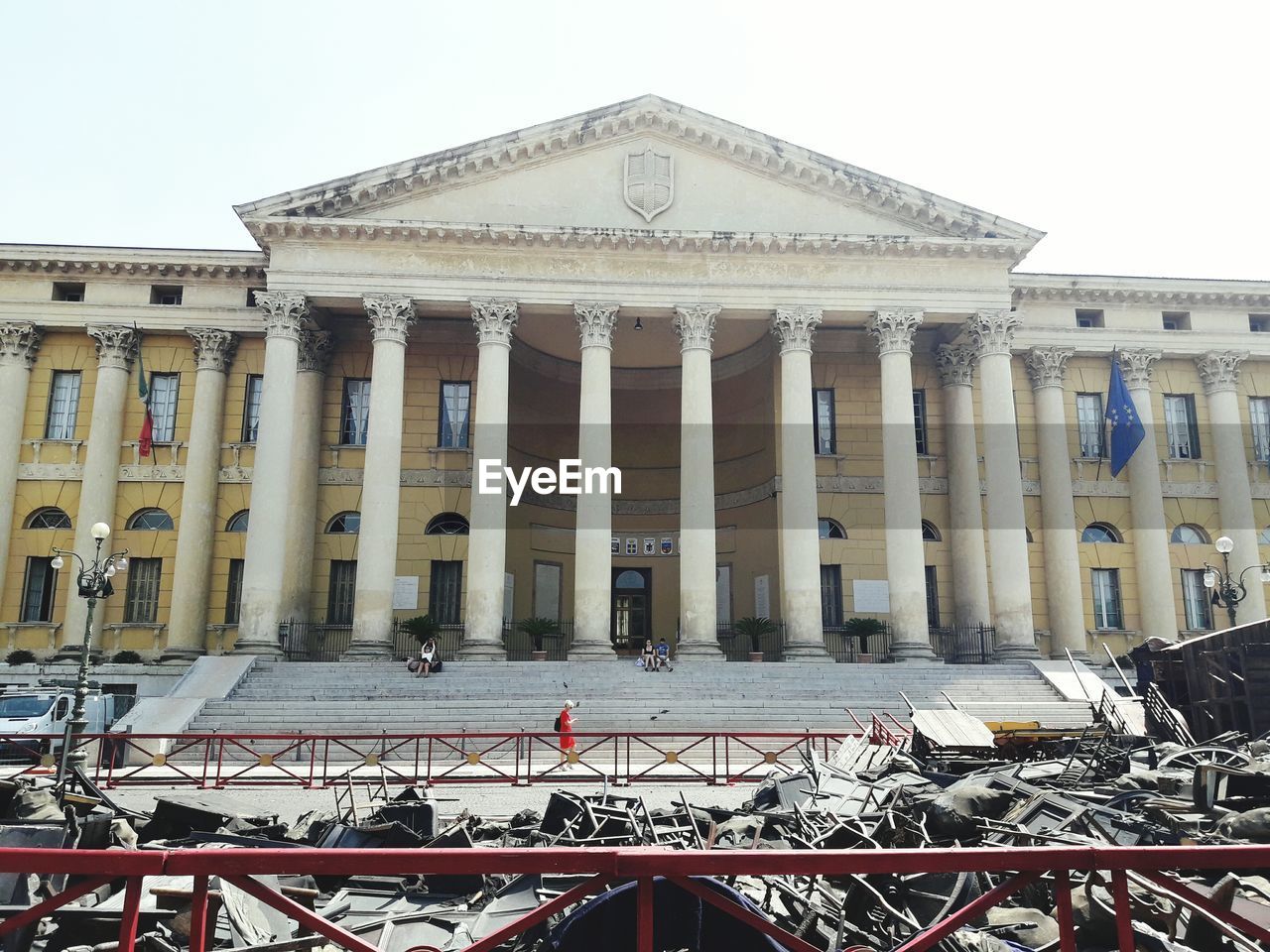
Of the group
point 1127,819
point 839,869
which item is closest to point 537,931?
point 839,869

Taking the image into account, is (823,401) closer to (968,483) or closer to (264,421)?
(968,483)

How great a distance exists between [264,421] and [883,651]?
20172 millimetres

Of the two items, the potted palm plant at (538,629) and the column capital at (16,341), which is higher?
the column capital at (16,341)

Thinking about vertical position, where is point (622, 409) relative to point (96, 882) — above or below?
above

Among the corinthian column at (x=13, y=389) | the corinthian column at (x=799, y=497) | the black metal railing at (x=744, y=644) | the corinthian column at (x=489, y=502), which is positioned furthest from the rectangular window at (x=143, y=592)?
the corinthian column at (x=799, y=497)

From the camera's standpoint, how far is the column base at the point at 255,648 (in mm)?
27062

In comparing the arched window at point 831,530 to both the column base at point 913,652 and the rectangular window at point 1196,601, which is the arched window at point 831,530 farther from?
the rectangular window at point 1196,601

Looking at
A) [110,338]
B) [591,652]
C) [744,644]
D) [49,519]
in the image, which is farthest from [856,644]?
[49,519]

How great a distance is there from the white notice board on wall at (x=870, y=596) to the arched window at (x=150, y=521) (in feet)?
74.8

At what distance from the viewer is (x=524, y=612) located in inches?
1387

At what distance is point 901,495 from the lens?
2928 cm

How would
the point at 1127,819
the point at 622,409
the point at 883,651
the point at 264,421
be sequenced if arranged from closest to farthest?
the point at 1127,819, the point at 264,421, the point at 883,651, the point at 622,409

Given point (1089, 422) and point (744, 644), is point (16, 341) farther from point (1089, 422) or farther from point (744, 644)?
point (1089, 422)

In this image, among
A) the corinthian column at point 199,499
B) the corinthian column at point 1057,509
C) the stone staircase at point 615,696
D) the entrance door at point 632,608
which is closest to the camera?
the stone staircase at point 615,696
